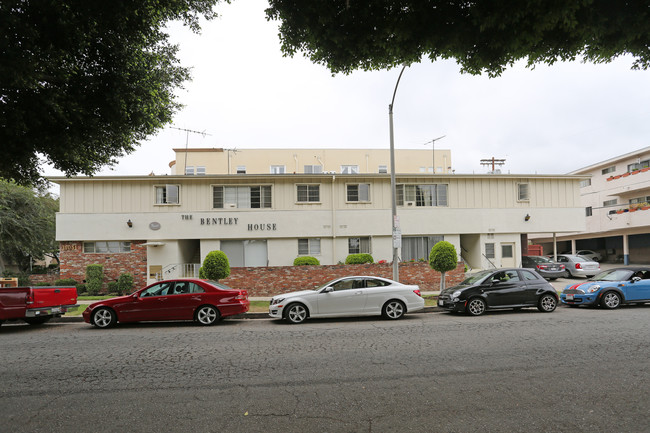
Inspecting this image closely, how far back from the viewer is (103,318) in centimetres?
1072

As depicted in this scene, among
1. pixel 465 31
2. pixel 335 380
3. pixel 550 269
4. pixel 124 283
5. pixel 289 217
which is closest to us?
pixel 465 31

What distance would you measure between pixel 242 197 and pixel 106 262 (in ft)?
25.0

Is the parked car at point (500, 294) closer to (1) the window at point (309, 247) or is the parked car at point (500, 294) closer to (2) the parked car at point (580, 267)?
(1) the window at point (309, 247)

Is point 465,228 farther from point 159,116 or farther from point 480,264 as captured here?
point 159,116

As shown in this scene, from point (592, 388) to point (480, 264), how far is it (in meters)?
18.4

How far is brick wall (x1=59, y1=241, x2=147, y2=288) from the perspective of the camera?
20391 millimetres

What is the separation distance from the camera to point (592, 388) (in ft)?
16.7

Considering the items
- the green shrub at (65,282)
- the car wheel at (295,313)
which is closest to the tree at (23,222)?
the green shrub at (65,282)

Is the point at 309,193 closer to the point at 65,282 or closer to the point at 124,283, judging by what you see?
the point at 124,283

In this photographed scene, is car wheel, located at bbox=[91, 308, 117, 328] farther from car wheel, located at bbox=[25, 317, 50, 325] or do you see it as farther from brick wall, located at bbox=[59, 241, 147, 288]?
brick wall, located at bbox=[59, 241, 147, 288]

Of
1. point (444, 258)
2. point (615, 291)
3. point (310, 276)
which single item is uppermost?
point (444, 258)

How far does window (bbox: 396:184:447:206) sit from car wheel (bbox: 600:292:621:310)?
10.7 m

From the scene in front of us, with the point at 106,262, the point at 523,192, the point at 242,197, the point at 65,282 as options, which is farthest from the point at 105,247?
the point at 523,192

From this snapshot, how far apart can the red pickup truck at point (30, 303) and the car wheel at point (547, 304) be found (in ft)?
45.9
